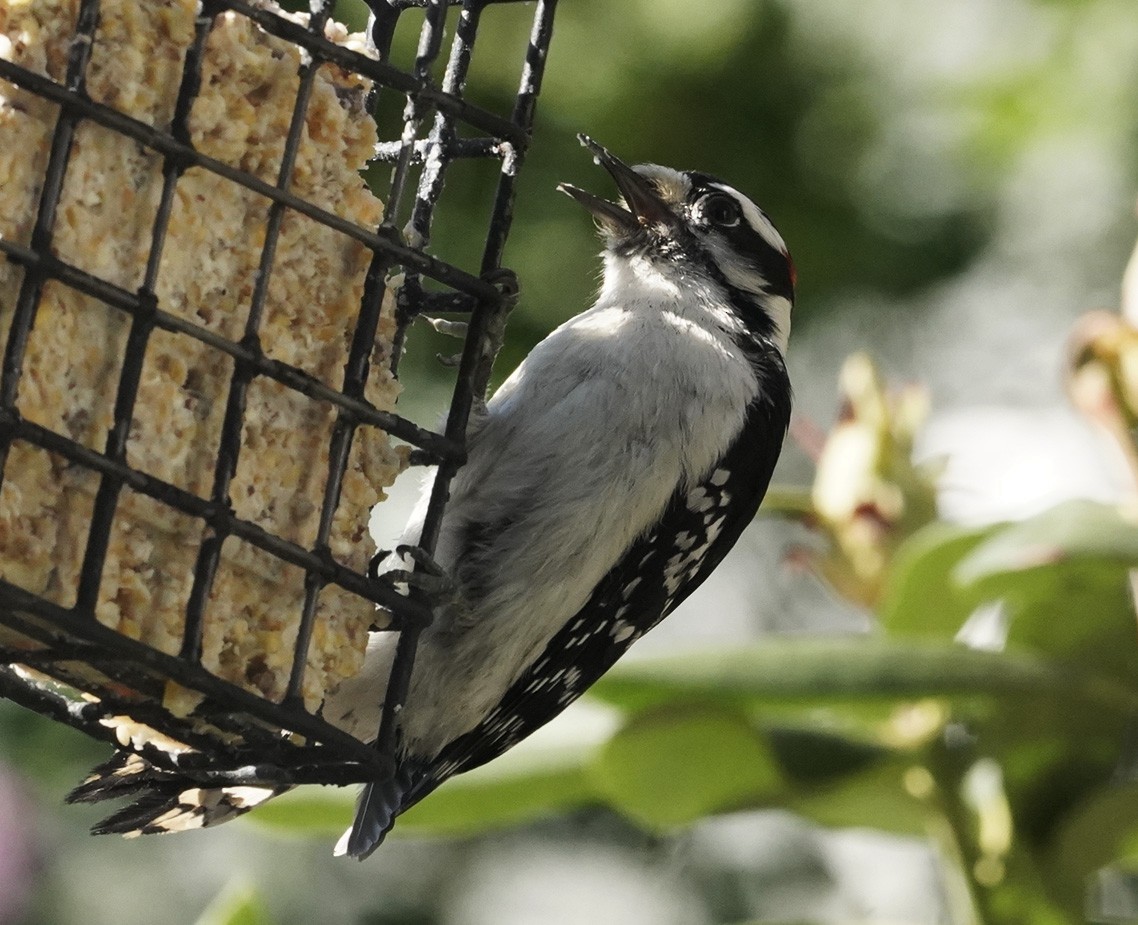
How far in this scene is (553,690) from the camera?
318cm

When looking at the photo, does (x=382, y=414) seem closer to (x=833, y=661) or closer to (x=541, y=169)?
(x=833, y=661)

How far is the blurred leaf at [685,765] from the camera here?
272 cm

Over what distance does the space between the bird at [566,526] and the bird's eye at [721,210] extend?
37cm

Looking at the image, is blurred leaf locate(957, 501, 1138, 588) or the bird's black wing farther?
the bird's black wing

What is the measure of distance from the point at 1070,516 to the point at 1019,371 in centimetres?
391

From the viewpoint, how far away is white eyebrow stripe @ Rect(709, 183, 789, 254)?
12.1 ft

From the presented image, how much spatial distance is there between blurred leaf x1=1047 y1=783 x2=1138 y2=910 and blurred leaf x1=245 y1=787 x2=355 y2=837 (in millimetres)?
1292

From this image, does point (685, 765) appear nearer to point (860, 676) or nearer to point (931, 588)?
point (860, 676)

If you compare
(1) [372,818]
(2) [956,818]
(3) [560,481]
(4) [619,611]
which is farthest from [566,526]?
(2) [956,818]

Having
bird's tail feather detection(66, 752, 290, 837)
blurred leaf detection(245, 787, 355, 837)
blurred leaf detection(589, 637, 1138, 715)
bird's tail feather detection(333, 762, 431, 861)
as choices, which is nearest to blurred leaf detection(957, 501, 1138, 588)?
blurred leaf detection(589, 637, 1138, 715)

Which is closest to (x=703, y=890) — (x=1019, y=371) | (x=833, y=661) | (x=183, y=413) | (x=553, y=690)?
(x=1019, y=371)

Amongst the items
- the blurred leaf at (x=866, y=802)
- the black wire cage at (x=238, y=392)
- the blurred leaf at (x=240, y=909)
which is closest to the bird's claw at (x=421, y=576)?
the black wire cage at (x=238, y=392)

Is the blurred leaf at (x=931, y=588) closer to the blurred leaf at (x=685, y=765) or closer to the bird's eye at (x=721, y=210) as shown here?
the blurred leaf at (x=685, y=765)

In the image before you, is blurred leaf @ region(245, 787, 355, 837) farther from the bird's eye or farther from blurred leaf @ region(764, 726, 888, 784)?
the bird's eye
